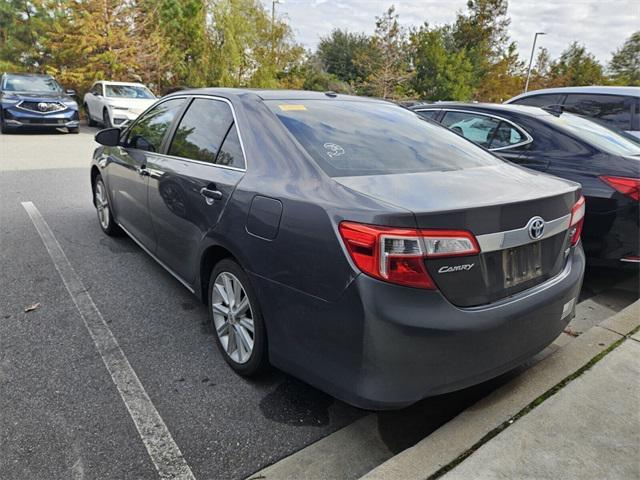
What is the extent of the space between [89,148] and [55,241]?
782 centimetres

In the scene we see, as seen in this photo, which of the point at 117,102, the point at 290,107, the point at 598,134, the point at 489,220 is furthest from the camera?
the point at 117,102

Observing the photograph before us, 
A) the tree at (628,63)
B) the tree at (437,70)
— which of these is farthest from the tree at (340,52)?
the tree at (628,63)

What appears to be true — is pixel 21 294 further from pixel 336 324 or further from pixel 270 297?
pixel 336 324

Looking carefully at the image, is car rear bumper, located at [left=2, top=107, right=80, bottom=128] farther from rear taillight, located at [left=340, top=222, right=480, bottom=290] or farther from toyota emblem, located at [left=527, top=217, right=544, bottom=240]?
toyota emblem, located at [left=527, top=217, right=544, bottom=240]

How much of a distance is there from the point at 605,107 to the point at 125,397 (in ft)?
22.8

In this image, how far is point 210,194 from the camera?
2715 mm

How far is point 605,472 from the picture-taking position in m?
1.90

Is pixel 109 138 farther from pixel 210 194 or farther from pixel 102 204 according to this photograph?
pixel 210 194

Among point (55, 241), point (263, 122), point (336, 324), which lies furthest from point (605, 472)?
point (55, 241)

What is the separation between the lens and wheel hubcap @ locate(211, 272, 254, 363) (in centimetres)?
256

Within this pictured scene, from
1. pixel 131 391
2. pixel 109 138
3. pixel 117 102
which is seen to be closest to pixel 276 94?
pixel 131 391

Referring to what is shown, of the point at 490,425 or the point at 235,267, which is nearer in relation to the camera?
the point at 490,425

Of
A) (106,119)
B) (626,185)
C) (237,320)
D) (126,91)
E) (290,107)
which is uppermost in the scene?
(290,107)

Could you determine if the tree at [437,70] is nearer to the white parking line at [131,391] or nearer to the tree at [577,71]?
the tree at [577,71]
